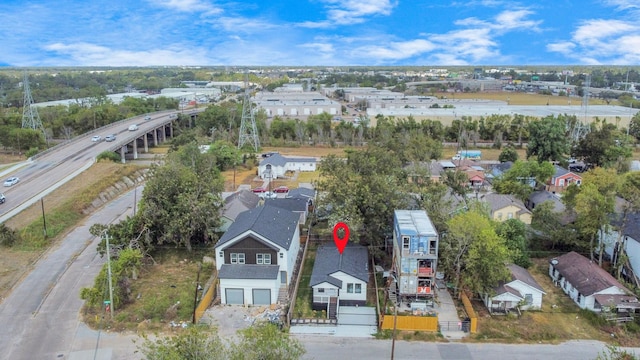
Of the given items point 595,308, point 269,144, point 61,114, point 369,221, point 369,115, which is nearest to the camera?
point 595,308

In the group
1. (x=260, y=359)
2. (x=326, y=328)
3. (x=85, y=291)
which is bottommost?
(x=326, y=328)

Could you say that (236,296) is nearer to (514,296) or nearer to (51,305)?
(51,305)

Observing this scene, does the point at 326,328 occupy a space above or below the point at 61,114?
below

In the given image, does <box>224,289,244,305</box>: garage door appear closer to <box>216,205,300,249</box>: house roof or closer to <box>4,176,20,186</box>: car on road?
<box>216,205,300,249</box>: house roof

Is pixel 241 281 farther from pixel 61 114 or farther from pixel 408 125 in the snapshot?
pixel 61 114

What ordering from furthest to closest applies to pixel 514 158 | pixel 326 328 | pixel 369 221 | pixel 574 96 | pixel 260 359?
pixel 574 96 → pixel 514 158 → pixel 369 221 → pixel 326 328 → pixel 260 359

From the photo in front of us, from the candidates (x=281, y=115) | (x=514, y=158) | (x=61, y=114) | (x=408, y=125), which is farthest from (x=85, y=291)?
(x=281, y=115)
